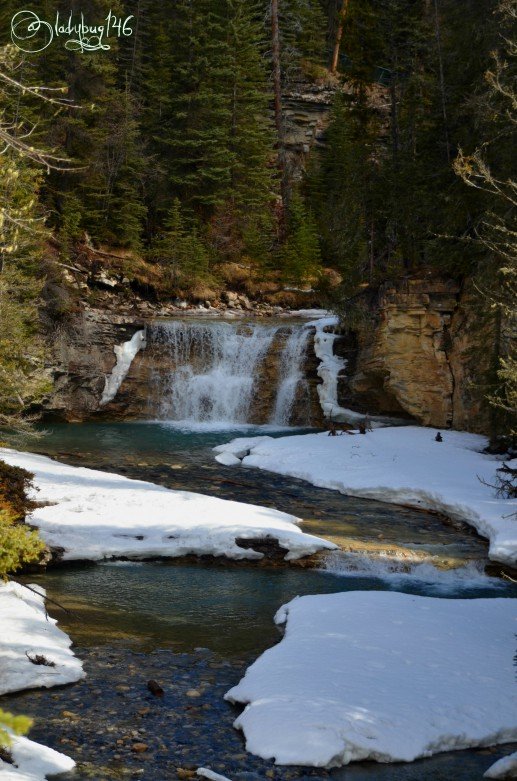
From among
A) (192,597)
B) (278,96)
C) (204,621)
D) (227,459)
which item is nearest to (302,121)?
(278,96)

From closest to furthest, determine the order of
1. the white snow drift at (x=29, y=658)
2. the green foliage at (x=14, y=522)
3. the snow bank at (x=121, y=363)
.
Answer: the white snow drift at (x=29, y=658), the green foliage at (x=14, y=522), the snow bank at (x=121, y=363)

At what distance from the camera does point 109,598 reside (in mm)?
9922

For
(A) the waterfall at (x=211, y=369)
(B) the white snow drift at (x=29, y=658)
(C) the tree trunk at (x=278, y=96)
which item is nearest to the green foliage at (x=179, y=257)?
(A) the waterfall at (x=211, y=369)

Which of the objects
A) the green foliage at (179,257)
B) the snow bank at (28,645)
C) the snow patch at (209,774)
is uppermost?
the green foliage at (179,257)

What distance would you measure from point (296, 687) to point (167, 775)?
5.24 ft

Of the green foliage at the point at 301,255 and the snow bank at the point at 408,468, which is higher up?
the green foliage at the point at 301,255

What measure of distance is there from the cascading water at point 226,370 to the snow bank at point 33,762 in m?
18.7

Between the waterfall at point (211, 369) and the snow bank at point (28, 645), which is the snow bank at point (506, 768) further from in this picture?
the waterfall at point (211, 369)

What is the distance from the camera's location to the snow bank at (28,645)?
7.25 metres

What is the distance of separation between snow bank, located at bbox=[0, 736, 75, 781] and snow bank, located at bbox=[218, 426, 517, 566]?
7.47 m

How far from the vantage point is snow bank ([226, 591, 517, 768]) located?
246 inches

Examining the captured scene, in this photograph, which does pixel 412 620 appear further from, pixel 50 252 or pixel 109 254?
pixel 109 254

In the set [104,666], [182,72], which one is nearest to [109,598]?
[104,666]

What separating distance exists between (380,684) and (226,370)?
18.8 metres
